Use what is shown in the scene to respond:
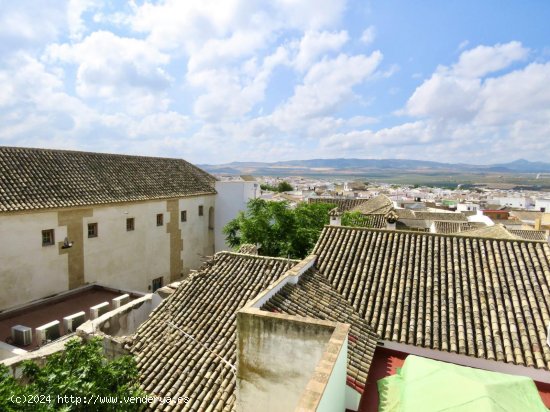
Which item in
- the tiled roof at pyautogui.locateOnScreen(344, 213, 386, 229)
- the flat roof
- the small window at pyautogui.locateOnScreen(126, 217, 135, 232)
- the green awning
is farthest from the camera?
the tiled roof at pyautogui.locateOnScreen(344, 213, 386, 229)

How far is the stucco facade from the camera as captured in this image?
15.7 meters

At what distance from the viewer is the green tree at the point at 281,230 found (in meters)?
21.7

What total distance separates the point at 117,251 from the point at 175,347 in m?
12.7

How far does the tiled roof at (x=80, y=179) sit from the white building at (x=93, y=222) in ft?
0.16

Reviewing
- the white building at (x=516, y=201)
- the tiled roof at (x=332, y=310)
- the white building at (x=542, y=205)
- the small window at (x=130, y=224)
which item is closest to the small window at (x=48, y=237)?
the small window at (x=130, y=224)

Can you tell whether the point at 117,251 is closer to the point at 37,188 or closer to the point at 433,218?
the point at 37,188

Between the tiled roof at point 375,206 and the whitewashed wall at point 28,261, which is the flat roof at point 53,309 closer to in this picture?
the whitewashed wall at point 28,261

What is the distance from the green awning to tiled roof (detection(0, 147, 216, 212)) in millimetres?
15987

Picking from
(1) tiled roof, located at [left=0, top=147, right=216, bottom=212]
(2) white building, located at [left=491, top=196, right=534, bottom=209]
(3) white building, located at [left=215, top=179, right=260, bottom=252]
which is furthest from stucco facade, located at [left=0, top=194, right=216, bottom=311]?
(2) white building, located at [left=491, top=196, right=534, bottom=209]

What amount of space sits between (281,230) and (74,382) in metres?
17.3

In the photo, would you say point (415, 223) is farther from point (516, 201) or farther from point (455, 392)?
point (516, 201)

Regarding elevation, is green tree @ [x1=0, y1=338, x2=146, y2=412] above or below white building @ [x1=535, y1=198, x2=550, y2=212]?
above

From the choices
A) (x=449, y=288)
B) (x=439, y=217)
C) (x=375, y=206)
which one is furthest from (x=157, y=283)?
(x=439, y=217)

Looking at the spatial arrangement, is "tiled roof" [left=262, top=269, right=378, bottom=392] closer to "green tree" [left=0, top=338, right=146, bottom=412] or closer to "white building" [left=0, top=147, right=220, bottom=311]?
"green tree" [left=0, top=338, right=146, bottom=412]
